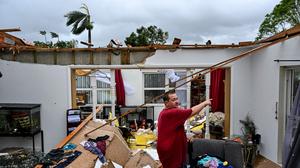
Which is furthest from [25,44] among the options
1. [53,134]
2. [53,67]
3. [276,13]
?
[276,13]

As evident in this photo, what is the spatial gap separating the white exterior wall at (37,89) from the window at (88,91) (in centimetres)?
269

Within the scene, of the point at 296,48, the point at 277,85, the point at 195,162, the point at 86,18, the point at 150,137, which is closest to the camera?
the point at 195,162

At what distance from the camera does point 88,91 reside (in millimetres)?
8359

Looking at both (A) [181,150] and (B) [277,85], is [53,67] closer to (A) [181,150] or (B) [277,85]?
(A) [181,150]

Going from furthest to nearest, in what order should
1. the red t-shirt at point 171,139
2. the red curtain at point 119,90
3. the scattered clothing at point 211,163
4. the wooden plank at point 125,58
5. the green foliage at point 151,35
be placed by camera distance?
the green foliage at point 151,35 < the red curtain at point 119,90 < the wooden plank at point 125,58 < the scattered clothing at point 211,163 < the red t-shirt at point 171,139

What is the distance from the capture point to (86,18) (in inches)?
506

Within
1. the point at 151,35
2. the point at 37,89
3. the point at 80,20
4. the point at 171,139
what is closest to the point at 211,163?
the point at 171,139

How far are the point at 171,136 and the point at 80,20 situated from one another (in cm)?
1155

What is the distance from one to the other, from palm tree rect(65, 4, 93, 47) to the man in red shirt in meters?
10.7

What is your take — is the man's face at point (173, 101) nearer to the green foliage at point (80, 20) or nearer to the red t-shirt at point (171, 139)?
the red t-shirt at point (171, 139)

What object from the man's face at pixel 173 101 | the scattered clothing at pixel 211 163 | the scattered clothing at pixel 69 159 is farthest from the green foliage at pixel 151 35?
the man's face at pixel 173 101

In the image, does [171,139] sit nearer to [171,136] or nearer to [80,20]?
[171,136]

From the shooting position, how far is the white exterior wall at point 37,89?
546 centimetres

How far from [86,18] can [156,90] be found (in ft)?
23.1
